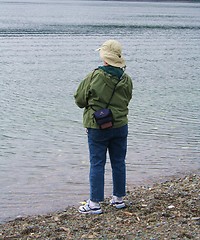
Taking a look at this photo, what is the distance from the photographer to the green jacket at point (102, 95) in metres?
6.84

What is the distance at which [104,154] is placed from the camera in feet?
23.5

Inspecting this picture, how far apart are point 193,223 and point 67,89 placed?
47.8 ft

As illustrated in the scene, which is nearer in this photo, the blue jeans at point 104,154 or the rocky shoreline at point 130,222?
the rocky shoreline at point 130,222

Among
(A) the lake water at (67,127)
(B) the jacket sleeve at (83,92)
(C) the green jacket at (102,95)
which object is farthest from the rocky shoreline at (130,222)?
(B) the jacket sleeve at (83,92)

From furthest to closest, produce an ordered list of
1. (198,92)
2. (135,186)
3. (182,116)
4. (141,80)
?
(141,80) < (198,92) < (182,116) < (135,186)

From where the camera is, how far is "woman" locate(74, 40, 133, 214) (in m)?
6.86

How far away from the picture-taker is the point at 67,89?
20.8m

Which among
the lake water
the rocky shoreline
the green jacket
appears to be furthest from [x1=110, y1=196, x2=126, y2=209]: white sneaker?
the lake water

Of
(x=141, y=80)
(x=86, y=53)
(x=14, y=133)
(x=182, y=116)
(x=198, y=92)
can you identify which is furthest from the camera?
(x=86, y=53)

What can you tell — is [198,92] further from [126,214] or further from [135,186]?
[126,214]

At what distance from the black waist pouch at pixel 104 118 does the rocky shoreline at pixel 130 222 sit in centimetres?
122

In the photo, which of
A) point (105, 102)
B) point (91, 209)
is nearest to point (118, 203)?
point (91, 209)

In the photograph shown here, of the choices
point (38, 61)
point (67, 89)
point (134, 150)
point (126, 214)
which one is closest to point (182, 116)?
point (134, 150)

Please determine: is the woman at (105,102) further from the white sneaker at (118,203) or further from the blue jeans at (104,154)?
the white sneaker at (118,203)
